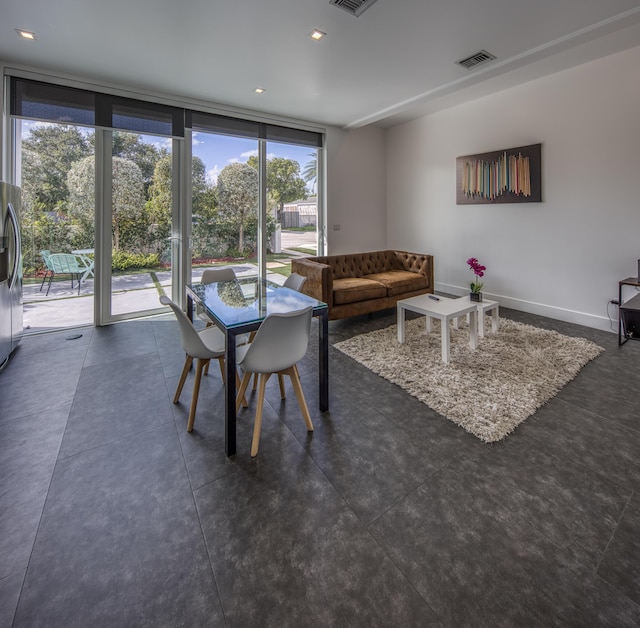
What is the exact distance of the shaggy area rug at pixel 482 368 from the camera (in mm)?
2420

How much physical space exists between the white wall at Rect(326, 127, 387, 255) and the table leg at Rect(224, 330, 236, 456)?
4578 mm

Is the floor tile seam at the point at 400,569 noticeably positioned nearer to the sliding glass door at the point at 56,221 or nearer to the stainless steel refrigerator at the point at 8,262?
the stainless steel refrigerator at the point at 8,262

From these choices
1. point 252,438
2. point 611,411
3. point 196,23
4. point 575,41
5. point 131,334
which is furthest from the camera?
point 131,334

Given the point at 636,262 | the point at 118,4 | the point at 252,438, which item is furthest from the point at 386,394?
the point at 118,4

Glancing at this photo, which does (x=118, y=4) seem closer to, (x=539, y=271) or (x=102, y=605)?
(x=102, y=605)

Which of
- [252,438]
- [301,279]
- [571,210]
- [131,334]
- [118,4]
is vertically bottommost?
[252,438]

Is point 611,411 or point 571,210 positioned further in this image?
point 571,210

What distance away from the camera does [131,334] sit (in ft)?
13.5

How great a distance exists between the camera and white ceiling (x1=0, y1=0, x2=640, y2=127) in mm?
2721

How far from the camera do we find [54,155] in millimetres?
3949

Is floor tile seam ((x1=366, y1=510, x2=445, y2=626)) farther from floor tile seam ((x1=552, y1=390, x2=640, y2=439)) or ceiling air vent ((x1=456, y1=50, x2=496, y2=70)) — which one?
ceiling air vent ((x1=456, y1=50, x2=496, y2=70))

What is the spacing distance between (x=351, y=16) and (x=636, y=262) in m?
3.84

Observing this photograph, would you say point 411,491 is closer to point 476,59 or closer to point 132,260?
point 476,59

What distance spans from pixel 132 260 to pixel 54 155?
54.5 inches
